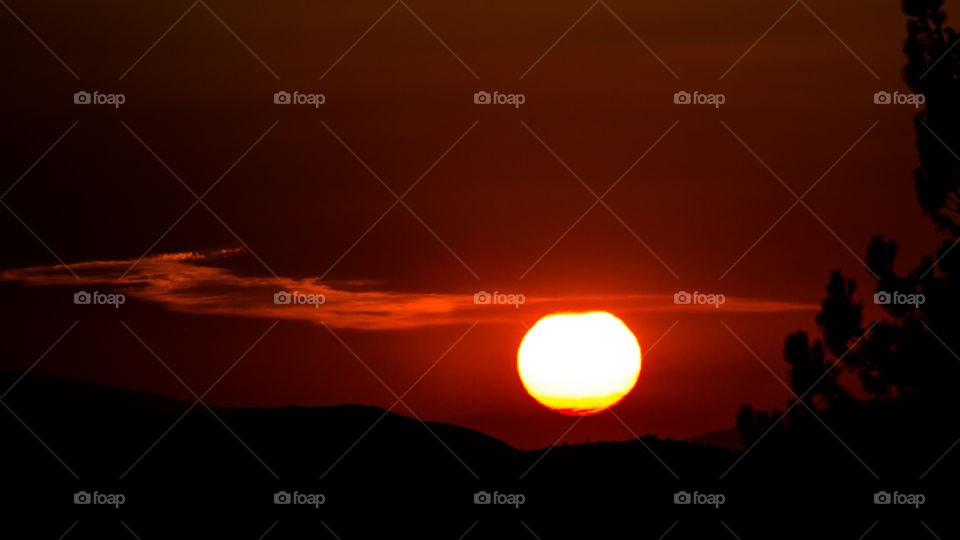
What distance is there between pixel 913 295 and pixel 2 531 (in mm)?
17188

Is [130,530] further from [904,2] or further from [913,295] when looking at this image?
[904,2]

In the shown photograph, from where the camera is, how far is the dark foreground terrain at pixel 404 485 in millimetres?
16938

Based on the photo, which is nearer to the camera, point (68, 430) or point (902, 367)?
point (902, 367)

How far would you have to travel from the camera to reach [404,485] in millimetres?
25375

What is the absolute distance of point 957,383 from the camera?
15883mm

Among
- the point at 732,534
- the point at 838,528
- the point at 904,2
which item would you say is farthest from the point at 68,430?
the point at 904,2

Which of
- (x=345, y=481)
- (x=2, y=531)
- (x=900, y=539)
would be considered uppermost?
(x=345, y=481)

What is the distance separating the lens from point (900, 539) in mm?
15898

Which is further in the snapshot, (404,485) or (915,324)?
(404,485)

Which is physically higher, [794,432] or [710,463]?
[710,463]

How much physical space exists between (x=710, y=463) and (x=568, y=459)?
398 cm

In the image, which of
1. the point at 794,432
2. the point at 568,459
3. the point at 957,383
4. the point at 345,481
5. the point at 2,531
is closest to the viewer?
the point at 957,383

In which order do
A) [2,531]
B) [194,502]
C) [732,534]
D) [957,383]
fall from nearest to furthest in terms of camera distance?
[957,383], [732,534], [2,531], [194,502]

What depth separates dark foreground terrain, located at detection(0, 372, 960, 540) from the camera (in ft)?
55.6
